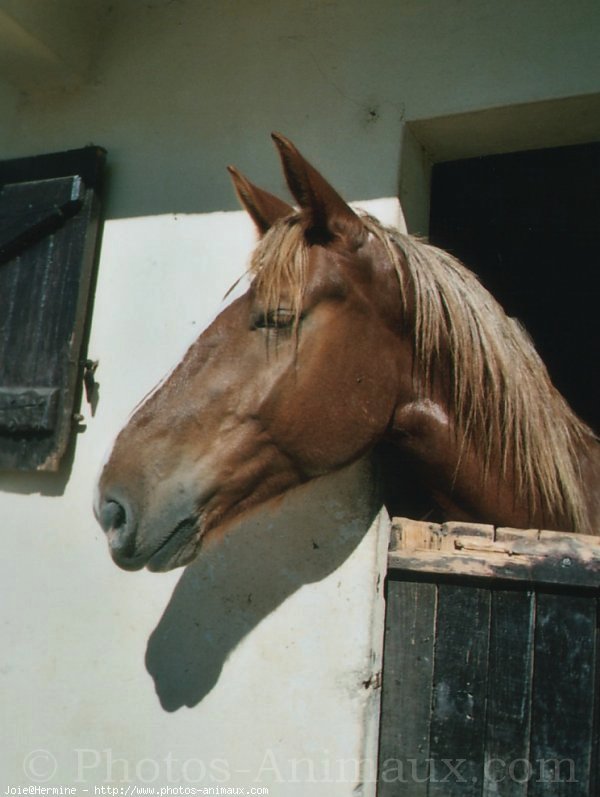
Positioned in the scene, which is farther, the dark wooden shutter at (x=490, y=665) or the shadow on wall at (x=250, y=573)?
the shadow on wall at (x=250, y=573)

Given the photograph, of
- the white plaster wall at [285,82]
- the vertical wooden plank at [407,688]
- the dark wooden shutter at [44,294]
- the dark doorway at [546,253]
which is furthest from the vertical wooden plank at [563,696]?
the dark doorway at [546,253]

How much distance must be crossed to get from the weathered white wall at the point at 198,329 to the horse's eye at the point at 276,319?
0.54 meters

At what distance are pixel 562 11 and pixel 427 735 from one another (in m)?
1.84

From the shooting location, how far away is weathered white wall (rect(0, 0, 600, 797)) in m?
2.06

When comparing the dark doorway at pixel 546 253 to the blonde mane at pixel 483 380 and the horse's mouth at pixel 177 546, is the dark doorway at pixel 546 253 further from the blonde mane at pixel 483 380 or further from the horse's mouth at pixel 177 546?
the horse's mouth at pixel 177 546

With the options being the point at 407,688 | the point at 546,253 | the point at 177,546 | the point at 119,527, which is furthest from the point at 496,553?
the point at 546,253

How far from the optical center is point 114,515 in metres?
1.66

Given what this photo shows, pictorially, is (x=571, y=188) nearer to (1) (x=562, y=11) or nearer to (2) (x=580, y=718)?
(1) (x=562, y=11)

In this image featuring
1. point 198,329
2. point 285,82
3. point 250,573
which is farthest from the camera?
point 285,82

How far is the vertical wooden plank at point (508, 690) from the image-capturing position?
4.54 ft

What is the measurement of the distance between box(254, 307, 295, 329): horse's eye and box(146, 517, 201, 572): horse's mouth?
0.44 m

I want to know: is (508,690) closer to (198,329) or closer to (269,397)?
(269,397)

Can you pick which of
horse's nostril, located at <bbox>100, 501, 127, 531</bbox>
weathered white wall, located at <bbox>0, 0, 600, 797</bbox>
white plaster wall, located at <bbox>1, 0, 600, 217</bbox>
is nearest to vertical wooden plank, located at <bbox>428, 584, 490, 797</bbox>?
weathered white wall, located at <bbox>0, 0, 600, 797</bbox>

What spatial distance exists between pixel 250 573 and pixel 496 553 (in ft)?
2.89
